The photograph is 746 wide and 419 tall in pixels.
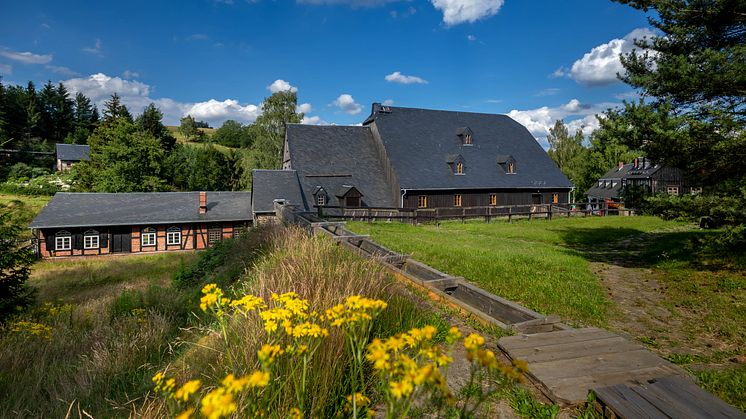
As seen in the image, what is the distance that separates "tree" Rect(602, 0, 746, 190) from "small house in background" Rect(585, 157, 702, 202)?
87.5 ft

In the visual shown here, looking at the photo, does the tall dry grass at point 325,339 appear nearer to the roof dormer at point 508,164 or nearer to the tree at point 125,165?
the roof dormer at point 508,164

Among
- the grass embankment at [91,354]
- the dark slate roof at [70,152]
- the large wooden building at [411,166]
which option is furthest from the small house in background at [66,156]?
the grass embankment at [91,354]

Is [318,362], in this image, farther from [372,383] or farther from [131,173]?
[131,173]

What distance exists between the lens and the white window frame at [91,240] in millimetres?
29359

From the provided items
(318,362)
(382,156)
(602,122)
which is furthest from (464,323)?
(382,156)

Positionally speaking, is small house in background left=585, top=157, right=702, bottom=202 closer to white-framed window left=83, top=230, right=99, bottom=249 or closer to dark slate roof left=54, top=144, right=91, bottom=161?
white-framed window left=83, top=230, right=99, bottom=249

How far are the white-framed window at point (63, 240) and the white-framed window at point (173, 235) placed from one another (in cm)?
679

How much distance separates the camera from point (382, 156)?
30.4 metres

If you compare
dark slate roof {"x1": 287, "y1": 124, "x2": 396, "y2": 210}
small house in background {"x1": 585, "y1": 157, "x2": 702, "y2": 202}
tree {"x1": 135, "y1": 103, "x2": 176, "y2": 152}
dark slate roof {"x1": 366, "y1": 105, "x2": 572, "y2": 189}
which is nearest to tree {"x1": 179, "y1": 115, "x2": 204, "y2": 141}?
tree {"x1": 135, "y1": 103, "x2": 176, "y2": 152}

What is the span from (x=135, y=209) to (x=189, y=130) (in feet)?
218

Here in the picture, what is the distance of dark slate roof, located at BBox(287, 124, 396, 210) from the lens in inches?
1117

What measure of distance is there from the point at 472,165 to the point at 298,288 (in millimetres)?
28155

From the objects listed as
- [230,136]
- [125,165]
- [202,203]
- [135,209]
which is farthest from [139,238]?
[230,136]

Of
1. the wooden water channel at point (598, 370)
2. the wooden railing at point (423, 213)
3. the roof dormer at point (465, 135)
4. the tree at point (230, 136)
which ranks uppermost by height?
the tree at point (230, 136)
